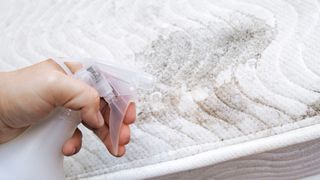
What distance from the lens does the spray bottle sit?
1.73 feet

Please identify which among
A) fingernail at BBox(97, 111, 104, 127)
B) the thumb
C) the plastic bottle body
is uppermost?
the thumb

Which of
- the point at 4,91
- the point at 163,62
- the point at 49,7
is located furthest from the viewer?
the point at 49,7

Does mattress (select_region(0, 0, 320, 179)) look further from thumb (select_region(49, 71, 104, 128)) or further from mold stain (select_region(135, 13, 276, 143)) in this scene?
thumb (select_region(49, 71, 104, 128))

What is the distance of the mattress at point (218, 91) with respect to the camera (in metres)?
0.57

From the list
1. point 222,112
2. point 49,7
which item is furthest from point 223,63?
point 49,7

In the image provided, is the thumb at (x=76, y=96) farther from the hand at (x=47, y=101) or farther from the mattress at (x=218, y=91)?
the mattress at (x=218, y=91)

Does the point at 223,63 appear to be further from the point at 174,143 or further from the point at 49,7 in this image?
the point at 49,7

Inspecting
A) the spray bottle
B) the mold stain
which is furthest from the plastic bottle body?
the mold stain

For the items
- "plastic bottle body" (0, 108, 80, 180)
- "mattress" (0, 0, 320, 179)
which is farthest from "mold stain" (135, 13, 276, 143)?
"plastic bottle body" (0, 108, 80, 180)

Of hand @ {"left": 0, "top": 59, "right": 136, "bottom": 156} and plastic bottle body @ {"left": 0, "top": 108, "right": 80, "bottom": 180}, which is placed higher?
hand @ {"left": 0, "top": 59, "right": 136, "bottom": 156}

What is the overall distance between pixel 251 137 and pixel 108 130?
0.52ft

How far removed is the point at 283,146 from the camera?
561 millimetres

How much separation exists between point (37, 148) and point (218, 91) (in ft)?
0.70

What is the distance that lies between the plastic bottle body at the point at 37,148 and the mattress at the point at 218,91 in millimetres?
72
